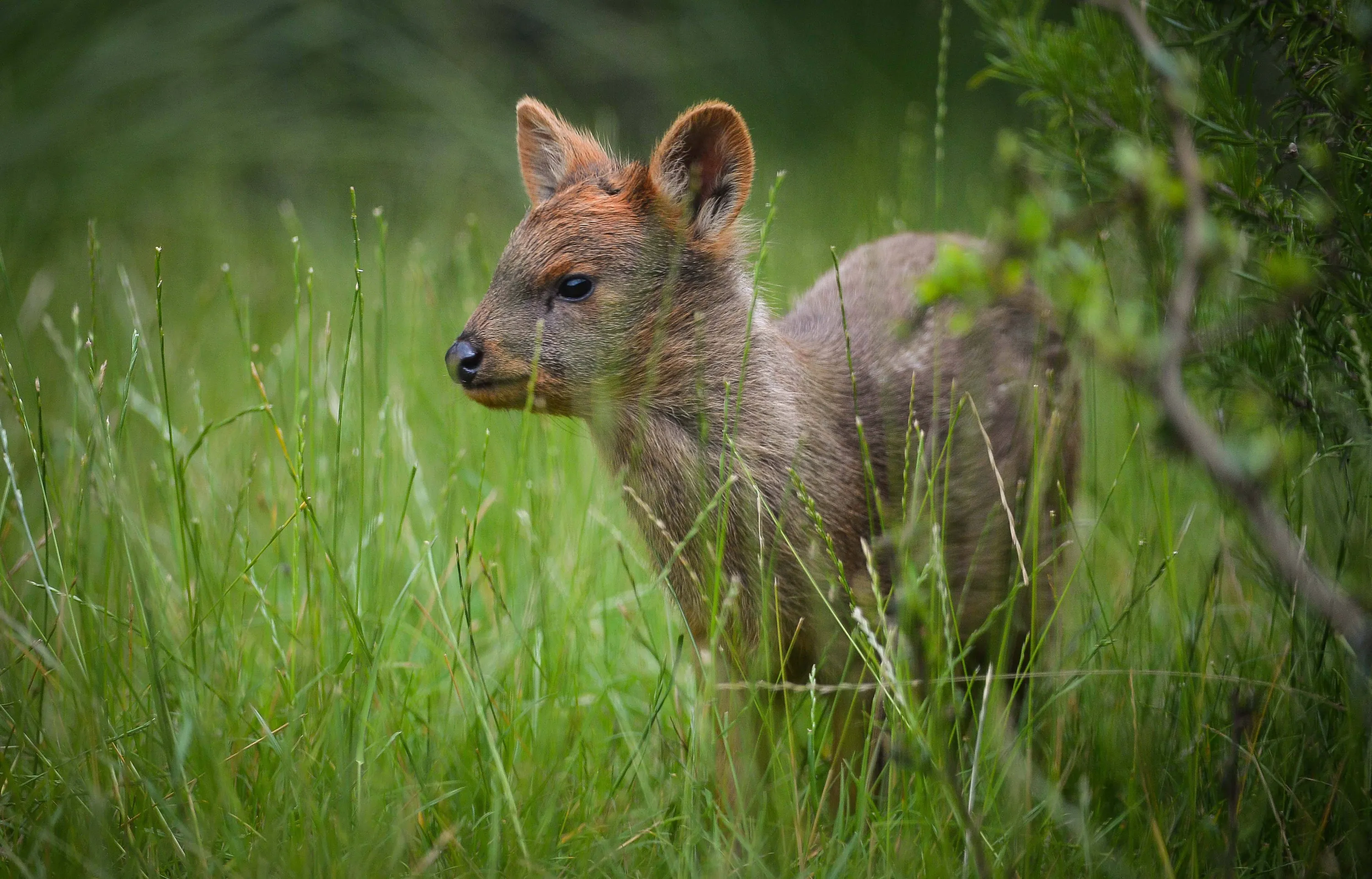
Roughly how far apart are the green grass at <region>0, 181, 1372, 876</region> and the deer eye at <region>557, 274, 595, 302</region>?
41 cm

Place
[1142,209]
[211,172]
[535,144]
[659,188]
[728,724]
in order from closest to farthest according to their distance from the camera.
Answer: [1142,209], [728,724], [659,188], [535,144], [211,172]

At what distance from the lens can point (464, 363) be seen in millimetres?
2605

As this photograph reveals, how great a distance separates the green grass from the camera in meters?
2.07

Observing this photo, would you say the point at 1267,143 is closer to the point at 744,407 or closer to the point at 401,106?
the point at 744,407

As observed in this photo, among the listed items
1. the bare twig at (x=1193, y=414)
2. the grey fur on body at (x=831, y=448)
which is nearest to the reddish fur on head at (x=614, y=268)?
the grey fur on body at (x=831, y=448)

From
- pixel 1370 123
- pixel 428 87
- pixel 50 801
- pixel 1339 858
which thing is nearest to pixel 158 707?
pixel 50 801

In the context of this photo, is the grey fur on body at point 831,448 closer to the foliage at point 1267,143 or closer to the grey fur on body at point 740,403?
the grey fur on body at point 740,403

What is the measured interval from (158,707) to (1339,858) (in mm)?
2247

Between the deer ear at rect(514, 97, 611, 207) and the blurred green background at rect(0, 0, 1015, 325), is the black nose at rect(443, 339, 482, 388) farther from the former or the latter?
the blurred green background at rect(0, 0, 1015, 325)

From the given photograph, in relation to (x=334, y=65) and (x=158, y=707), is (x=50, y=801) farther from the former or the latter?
(x=334, y=65)

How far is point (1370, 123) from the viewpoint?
2092mm

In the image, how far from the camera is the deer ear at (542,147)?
3.16 meters

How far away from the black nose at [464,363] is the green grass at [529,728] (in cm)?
20

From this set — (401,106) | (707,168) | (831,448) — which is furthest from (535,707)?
(401,106)
